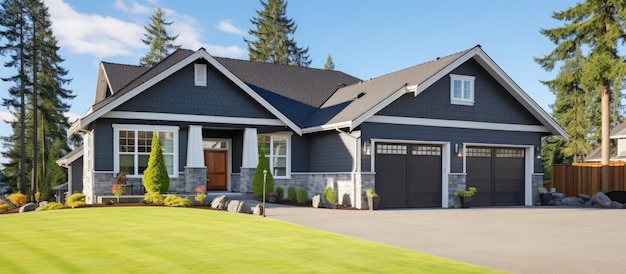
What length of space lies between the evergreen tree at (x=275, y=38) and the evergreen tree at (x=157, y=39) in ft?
24.6

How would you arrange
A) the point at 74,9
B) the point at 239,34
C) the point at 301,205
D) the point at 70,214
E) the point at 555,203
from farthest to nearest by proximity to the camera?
the point at 239,34, the point at 555,203, the point at 74,9, the point at 301,205, the point at 70,214

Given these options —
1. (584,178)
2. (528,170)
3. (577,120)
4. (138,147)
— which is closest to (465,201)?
(528,170)

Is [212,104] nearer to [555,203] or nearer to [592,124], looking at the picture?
[555,203]

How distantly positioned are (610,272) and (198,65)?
15.9m

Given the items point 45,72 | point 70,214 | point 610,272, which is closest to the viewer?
point 610,272

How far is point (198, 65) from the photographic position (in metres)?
20.3

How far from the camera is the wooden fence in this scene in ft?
82.6

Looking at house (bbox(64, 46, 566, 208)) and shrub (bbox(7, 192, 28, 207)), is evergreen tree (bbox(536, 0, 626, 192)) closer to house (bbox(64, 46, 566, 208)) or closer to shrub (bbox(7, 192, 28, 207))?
house (bbox(64, 46, 566, 208))

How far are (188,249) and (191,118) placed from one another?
1218 centimetres

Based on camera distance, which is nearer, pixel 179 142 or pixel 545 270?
pixel 545 270

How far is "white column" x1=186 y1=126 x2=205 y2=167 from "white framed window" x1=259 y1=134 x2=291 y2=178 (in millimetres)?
2834

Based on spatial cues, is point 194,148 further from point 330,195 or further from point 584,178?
point 584,178

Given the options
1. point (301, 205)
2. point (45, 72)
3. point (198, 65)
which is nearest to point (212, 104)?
point (198, 65)

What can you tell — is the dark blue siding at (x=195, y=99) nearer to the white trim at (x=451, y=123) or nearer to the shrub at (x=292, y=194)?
the shrub at (x=292, y=194)
